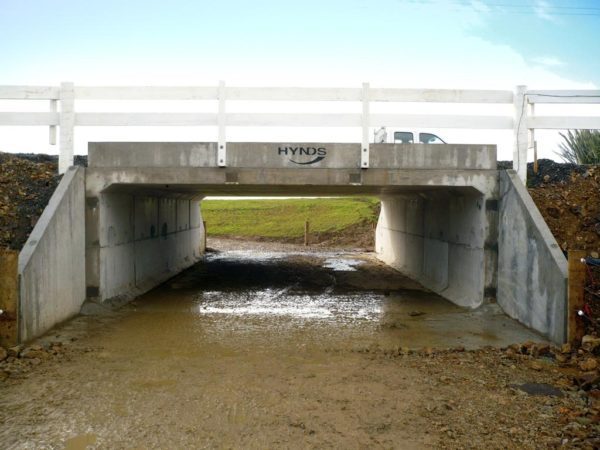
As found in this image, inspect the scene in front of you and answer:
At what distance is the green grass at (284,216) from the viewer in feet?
109

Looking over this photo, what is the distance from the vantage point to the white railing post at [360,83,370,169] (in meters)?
10.3

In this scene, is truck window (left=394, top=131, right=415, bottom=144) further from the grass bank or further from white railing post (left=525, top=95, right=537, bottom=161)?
the grass bank

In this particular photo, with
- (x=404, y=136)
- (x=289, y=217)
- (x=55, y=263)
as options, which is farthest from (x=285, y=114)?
(x=289, y=217)

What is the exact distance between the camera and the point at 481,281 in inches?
418

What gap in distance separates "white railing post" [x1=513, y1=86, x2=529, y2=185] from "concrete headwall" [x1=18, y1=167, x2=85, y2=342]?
882 cm

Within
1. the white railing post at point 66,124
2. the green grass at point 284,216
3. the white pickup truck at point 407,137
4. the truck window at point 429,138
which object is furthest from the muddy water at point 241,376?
the green grass at point 284,216

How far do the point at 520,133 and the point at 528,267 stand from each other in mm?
3014

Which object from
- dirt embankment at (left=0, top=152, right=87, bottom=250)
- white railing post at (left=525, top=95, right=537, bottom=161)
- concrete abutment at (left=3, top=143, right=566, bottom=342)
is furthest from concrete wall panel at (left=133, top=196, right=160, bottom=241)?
white railing post at (left=525, top=95, right=537, bottom=161)

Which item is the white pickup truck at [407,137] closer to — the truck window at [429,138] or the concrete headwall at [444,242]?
the truck window at [429,138]

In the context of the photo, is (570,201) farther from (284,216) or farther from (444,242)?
(284,216)

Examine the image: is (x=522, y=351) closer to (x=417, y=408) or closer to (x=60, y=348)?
(x=417, y=408)

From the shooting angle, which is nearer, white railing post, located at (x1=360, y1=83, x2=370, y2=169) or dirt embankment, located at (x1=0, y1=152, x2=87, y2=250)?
dirt embankment, located at (x1=0, y1=152, x2=87, y2=250)

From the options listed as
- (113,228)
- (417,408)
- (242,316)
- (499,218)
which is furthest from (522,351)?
(113,228)

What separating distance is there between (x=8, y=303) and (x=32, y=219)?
2.80m
